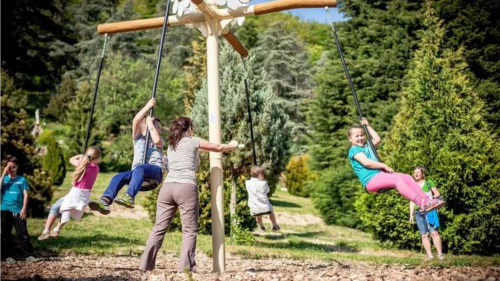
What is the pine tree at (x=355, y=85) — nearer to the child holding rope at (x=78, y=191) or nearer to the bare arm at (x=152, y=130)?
the child holding rope at (x=78, y=191)

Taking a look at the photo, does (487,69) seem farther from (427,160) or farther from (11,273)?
(11,273)

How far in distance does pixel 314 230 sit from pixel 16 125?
10.5 m

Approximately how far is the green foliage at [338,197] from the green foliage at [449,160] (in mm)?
5937

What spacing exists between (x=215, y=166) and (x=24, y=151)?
10.0 meters

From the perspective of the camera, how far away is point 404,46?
20.0m

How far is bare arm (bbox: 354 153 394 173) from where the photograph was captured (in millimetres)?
5840

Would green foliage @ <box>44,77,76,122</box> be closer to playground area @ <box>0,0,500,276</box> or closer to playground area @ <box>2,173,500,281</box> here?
playground area @ <box>0,0,500,276</box>

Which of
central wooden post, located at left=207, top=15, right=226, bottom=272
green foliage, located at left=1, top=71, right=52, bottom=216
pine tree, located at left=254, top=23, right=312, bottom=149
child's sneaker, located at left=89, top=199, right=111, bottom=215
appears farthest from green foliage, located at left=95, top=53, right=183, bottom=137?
child's sneaker, located at left=89, top=199, right=111, bottom=215

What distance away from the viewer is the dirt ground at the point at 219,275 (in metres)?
4.47

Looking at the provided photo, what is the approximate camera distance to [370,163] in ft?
19.4

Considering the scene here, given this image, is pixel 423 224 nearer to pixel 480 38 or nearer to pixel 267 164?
pixel 267 164

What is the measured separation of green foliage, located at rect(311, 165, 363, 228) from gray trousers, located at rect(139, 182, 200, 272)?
14408 mm

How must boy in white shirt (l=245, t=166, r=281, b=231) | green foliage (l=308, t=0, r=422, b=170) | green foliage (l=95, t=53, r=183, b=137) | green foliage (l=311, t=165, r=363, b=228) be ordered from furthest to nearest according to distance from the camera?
1. green foliage (l=95, t=53, r=183, b=137)
2. green foliage (l=308, t=0, r=422, b=170)
3. green foliage (l=311, t=165, r=363, b=228)
4. boy in white shirt (l=245, t=166, r=281, b=231)

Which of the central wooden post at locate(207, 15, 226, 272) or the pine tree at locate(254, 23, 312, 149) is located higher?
the pine tree at locate(254, 23, 312, 149)
